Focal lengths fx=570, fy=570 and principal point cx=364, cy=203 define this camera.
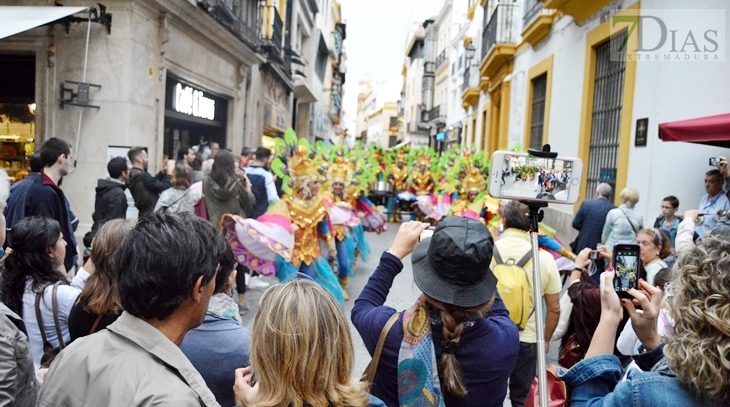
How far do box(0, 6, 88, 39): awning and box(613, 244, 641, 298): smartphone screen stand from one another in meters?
6.25

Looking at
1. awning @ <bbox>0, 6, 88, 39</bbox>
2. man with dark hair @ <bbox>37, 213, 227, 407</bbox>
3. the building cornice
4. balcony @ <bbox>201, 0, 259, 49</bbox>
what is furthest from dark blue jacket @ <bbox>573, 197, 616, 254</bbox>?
balcony @ <bbox>201, 0, 259, 49</bbox>

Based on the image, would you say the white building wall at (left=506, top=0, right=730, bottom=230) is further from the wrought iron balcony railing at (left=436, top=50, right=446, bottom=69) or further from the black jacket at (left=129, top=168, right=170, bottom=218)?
the wrought iron balcony railing at (left=436, top=50, right=446, bottom=69)

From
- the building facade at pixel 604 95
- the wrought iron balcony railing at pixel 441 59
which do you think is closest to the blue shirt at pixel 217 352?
the building facade at pixel 604 95

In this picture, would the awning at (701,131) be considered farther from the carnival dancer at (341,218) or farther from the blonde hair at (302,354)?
the blonde hair at (302,354)

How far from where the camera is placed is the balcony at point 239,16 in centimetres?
1177

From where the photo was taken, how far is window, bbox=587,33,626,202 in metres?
8.89

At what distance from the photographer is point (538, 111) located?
13.8 meters

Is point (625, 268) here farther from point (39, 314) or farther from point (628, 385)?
point (39, 314)

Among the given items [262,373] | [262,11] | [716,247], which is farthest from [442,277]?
[262,11]

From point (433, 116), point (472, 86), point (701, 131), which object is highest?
point (433, 116)

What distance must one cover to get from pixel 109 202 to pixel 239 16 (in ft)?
33.1

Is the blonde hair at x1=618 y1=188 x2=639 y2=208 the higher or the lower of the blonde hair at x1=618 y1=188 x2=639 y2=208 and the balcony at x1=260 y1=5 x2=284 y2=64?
the lower

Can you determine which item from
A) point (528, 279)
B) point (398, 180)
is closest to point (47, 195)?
point (528, 279)

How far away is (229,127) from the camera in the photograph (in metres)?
15.5
